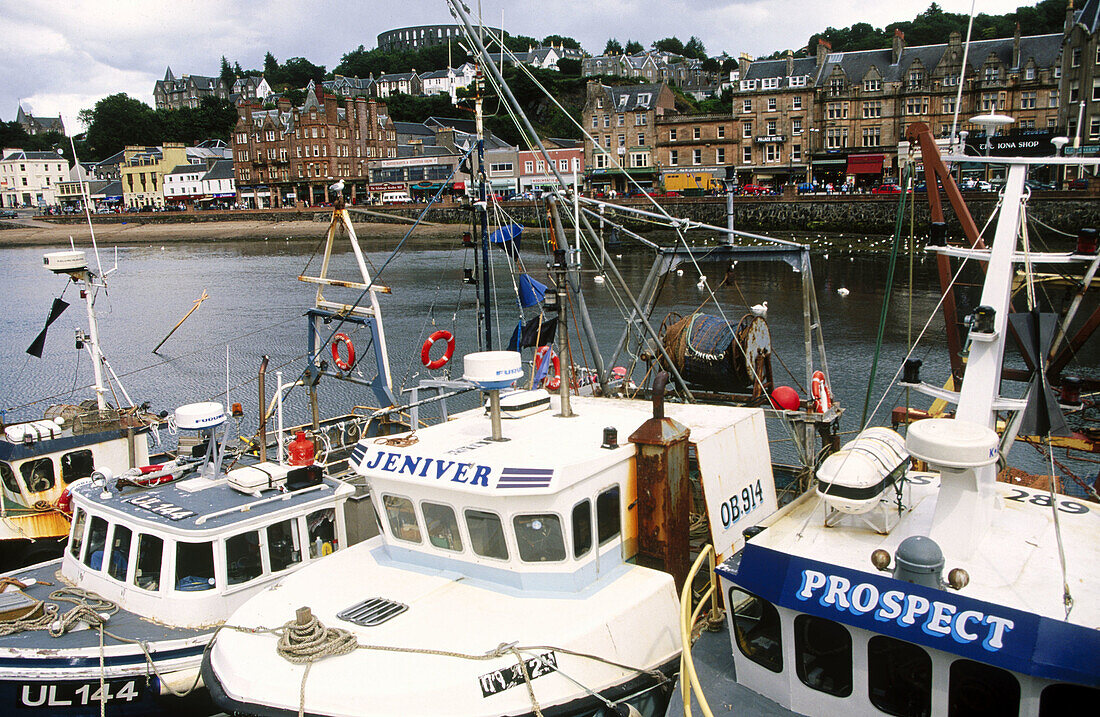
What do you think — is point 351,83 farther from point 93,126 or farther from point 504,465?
point 504,465

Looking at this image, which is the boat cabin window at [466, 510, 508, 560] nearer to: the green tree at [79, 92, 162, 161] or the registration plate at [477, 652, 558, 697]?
the registration plate at [477, 652, 558, 697]

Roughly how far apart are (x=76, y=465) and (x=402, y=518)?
1030 cm

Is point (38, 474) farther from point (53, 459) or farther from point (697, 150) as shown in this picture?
point (697, 150)

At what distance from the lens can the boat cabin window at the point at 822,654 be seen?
8.12 meters

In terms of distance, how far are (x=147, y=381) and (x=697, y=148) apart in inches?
2792

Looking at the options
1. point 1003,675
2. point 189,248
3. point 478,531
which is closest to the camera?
point 1003,675

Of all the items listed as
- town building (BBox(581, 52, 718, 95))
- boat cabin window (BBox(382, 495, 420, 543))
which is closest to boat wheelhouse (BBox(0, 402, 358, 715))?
boat cabin window (BBox(382, 495, 420, 543))

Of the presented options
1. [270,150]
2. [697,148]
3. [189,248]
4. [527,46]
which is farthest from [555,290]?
[527,46]

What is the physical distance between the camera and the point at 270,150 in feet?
391

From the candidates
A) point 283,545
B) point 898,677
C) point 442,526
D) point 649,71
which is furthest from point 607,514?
point 649,71

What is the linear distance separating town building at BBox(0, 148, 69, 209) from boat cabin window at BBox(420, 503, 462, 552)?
583 feet

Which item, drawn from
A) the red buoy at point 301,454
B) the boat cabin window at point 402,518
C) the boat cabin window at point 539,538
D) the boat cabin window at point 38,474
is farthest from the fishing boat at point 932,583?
the boat cabin window at point 38,474

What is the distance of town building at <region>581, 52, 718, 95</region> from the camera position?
155 meters

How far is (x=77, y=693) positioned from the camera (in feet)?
33.8
